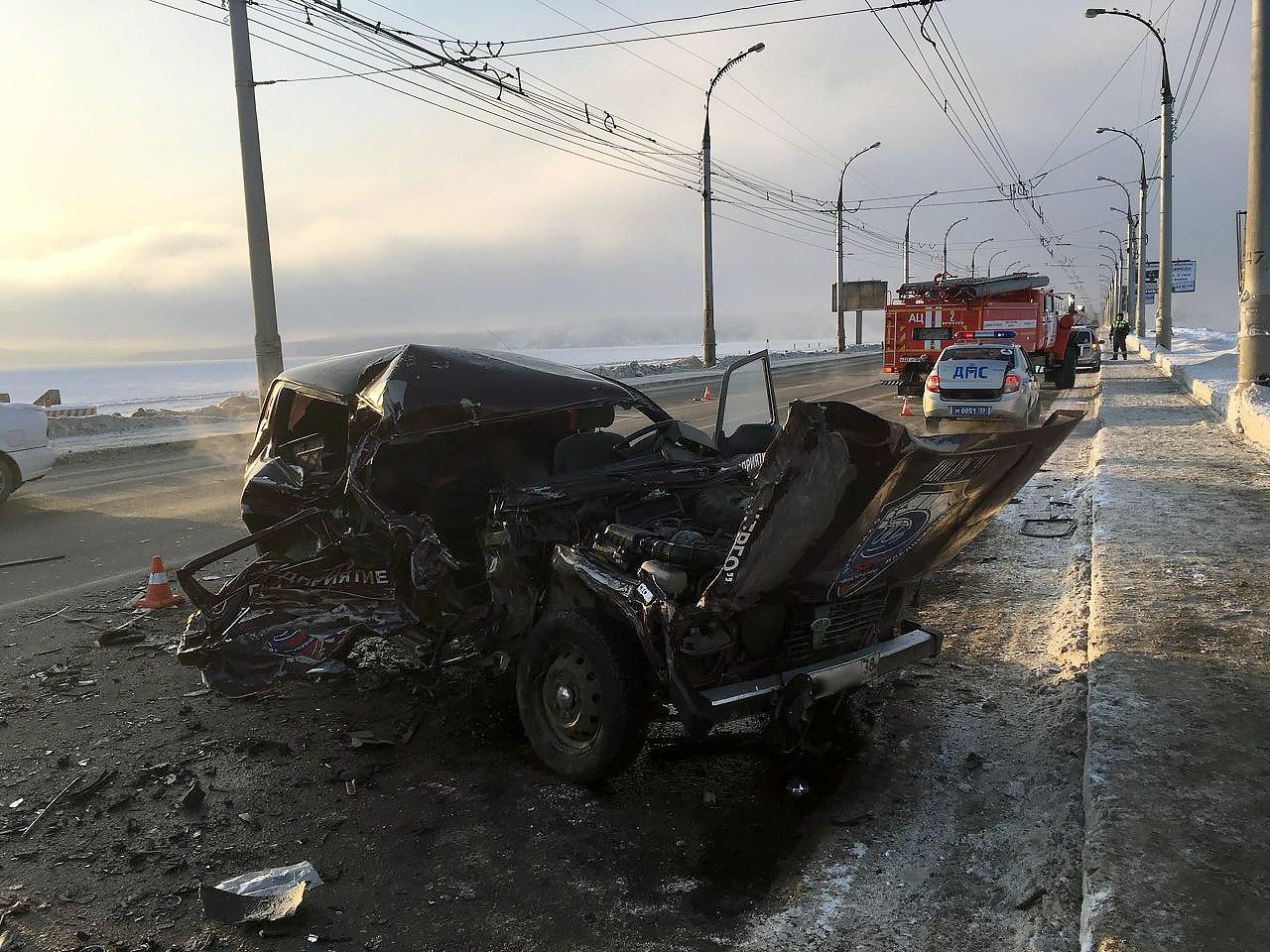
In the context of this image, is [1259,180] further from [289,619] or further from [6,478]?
[6,478]

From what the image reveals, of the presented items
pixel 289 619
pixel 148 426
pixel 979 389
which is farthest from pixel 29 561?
pixel 979 389

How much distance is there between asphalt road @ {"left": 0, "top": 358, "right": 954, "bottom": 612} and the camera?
7105 millimetres

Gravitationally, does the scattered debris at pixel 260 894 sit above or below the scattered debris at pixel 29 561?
below

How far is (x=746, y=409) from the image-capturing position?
5.24 meters

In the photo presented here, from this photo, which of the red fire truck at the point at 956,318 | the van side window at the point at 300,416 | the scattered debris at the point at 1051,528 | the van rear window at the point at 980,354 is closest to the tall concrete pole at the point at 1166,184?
the red fire truck at the point at 956,318

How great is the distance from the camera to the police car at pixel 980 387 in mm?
15602

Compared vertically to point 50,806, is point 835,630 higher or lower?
higher

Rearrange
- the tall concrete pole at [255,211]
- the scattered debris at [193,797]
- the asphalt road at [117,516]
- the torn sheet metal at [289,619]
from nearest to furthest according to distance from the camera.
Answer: the scattered debris at [193,797]
the torn sheet metal at [289,619]
the asphalt road at [117,516]
the tall concrete pole at [255,211]

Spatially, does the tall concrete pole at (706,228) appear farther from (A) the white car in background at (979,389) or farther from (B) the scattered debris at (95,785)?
(B) the scattered debris at (95,785)

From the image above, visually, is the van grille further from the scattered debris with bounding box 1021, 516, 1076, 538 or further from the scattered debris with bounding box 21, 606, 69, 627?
the scattered debris with bounding box 21, 606, 69, 627

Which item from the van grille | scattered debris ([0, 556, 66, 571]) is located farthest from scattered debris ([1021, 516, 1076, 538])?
scattered debris ([0, 556, 66, 571])

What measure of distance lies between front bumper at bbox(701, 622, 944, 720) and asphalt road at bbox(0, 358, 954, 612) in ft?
17.7

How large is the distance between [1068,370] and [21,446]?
2247 cm

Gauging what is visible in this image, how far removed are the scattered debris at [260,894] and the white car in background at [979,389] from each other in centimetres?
1461
